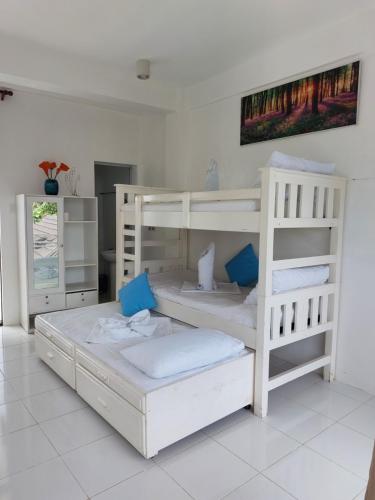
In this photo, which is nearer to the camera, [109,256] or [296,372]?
[296,372]

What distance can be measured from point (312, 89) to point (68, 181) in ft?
9.05

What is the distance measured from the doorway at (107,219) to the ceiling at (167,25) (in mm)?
1984

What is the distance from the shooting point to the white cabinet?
3.64 meters

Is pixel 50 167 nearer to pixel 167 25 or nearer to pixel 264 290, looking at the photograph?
pixel 167 25

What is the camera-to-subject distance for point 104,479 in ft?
5.68

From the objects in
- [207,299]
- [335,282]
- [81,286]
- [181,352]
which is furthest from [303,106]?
[81,286]

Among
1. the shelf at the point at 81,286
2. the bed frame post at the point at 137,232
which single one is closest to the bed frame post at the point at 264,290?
the bed frame post at the point at 137,232

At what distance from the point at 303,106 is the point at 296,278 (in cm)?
149

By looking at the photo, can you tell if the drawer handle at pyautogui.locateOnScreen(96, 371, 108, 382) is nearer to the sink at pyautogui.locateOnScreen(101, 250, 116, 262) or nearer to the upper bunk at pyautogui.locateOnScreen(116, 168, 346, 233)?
the upper bunk at pyautogui.locateOnScreen(116, 168, 346, 233)

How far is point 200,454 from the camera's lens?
193 centimetres

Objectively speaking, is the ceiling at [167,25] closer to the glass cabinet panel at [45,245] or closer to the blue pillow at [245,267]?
the glass cabinet panel at [45,245]

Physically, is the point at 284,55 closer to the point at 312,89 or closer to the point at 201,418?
the point at 312,89

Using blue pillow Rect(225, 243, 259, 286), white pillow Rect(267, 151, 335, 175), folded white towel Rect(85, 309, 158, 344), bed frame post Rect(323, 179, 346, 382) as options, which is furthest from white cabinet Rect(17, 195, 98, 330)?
bed frame post Rect(323, 179, 346, 382)

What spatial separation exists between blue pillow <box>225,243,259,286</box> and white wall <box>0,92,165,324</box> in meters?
1.70
